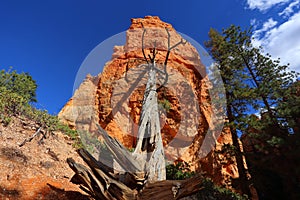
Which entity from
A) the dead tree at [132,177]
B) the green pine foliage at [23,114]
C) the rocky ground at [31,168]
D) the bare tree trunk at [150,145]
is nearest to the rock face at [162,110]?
the green pine foliage at [23,114]

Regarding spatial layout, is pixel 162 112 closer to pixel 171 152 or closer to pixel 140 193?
pixel 171 152

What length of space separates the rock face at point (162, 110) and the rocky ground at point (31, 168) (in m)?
5.92

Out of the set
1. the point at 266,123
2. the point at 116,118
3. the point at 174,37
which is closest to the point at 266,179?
the point at 266,123

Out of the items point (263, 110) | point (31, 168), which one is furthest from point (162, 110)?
point (31, 168)

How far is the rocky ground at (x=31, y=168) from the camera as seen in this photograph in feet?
16.4

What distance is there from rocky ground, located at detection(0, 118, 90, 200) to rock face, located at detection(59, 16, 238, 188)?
5.92 m

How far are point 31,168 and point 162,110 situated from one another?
10.2 meters

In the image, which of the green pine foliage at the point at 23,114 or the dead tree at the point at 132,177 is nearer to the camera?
the dead tree at the point at 132,177

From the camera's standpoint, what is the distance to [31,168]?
248 inches

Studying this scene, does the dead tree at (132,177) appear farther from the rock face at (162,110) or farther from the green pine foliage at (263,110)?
the rock face at (162,110)

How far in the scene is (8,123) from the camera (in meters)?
9.10

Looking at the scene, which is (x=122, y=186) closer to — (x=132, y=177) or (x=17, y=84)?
(x=132, y=177)

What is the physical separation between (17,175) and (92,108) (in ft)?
36.0

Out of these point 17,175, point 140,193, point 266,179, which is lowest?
point 140,193
